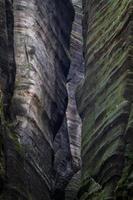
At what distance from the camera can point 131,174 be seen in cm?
2312

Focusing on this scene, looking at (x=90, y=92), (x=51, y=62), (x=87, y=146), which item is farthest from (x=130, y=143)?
(x=51, y=62)

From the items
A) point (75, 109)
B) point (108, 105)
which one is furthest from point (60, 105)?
point (108, 105)

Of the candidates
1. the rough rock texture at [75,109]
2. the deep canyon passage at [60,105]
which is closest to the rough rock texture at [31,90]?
the deep canyon passage at [60,105]

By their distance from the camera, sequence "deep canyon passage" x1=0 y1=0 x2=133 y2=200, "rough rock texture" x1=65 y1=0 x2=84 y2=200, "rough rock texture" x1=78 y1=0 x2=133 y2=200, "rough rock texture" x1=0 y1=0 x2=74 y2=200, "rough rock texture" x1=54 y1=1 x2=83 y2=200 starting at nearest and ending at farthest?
"rough rock texture" x1=78 y1=0 x2=133 y2=200 → "deep canyon passage" x1=0 y1=0 x2=133 y2=200 → "rough rock texture" x1=0 y1=0 x2=74 y2=200 → "rough rock texture" x1=54 y1=1 x2=83 y2=200 → "rough rock texture" x1=65 y1=0 x2=84 y2=200

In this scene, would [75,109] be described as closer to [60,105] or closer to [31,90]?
[60,105]

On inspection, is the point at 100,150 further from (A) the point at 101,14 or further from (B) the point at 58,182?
(A) the point at 101,14

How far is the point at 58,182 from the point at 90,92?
5.95m

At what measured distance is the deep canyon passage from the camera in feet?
82.6

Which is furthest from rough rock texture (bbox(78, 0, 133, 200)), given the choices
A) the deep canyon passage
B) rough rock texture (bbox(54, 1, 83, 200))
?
rough rock texture (bbox(54, 1, 83, 200))

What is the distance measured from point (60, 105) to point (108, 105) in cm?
818

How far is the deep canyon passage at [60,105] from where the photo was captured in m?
25.2

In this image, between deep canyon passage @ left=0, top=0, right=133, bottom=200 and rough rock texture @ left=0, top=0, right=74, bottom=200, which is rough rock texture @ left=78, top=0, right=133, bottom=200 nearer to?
deep canyon passage @ left=0, top=0, right=133, bottom=200

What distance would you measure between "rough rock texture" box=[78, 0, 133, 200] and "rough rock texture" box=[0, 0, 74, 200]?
2.20 metres

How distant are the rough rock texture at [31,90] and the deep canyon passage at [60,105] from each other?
0.05 metres
